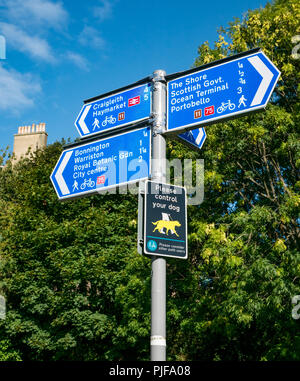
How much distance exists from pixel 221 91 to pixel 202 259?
38.0 feet

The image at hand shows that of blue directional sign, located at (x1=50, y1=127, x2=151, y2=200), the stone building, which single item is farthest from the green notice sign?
the stone building

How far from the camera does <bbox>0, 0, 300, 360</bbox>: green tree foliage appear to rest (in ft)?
39.0

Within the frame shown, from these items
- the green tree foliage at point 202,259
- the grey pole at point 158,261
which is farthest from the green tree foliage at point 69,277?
the grey pole at point 158,261

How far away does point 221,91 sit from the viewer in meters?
4.49

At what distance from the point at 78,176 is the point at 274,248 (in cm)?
757


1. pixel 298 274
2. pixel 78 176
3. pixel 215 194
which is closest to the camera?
pixel 78 176

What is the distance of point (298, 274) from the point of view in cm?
1069

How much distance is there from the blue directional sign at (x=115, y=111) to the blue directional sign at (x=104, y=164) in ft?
0.82

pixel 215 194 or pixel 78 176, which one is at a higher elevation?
pixel 215 194

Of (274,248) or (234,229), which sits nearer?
(274,248)

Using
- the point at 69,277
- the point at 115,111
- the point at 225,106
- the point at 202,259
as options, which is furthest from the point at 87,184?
the point at 69,277

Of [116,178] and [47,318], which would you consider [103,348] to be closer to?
[47,318]

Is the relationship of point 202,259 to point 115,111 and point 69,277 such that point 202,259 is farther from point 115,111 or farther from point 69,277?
point 115,111
